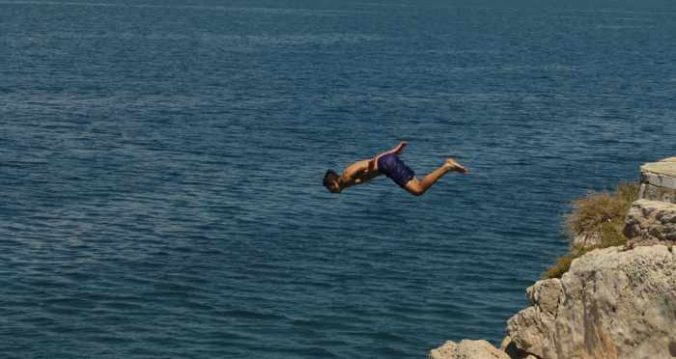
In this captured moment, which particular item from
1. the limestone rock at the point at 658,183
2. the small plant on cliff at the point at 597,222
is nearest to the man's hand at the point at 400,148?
the limestone rock at the point at 658,183

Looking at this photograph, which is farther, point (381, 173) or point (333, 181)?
point (381, 173)

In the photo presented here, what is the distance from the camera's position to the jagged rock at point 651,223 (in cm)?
2864

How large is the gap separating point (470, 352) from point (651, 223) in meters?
6.51

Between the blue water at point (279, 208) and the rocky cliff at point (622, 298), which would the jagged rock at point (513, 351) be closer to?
the rocky cliff at point (622, 298)

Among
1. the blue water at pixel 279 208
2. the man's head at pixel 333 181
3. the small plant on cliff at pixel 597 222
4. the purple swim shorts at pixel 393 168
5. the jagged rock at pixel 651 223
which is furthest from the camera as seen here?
the blue water at pixel 279 208

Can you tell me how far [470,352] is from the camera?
33.2 m

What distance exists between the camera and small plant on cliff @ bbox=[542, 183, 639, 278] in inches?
1304

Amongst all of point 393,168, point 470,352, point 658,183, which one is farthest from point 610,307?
point 393,168

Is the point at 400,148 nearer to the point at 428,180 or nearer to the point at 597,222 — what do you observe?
the point at 428,180

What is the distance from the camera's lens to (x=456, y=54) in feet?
621

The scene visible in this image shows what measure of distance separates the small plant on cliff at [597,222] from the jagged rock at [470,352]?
2.45 m

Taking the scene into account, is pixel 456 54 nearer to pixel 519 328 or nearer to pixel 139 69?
pixel 139 69

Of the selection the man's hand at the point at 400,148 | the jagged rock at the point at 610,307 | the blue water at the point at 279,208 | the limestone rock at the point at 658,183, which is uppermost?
the man's hand at the point at 400,148

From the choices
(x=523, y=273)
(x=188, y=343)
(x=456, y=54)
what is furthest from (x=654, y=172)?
(x=456, y=54)
